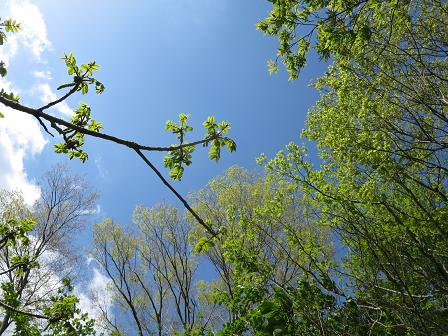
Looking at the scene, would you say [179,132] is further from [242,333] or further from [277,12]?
[242,333]

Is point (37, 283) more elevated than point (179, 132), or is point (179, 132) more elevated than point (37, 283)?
point (37, 283)

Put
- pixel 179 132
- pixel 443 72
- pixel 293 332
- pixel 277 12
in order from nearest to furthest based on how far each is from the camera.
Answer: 1. pixel 179 132
2. pixel 277 12
3. pixel 293 332
4. pixel 443 72

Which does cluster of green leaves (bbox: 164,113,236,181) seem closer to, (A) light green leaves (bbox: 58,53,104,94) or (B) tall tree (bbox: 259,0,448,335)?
(A) light green leaves (bbox: 58,53,104,94)

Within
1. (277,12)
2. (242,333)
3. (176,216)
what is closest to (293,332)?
(242,333)

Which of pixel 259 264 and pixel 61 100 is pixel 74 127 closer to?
pixel 61 100

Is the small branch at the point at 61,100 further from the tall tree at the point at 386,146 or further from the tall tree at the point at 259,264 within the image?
the tall tree at the point at 386,146

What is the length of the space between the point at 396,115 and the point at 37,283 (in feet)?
58.3

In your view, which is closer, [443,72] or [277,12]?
[277,12]

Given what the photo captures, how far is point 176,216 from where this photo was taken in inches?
864

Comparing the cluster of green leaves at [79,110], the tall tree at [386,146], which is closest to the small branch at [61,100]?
the cluster of green leaves at [79,110]

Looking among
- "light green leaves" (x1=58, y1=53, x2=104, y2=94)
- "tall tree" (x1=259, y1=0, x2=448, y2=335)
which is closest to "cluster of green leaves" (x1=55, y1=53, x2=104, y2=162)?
"light green leaves" (x1=58, y1=53, x2=104, y2=94)

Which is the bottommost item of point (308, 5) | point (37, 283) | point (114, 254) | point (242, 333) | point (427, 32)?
point (242, 333)

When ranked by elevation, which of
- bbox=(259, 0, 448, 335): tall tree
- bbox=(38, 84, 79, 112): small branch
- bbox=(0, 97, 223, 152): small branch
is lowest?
bbox=(0, 97, 223, 152): small branch

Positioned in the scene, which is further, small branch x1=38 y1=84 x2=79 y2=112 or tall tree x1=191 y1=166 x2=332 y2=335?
tall tree x1=191 y1=166 x2=332 y2=335
